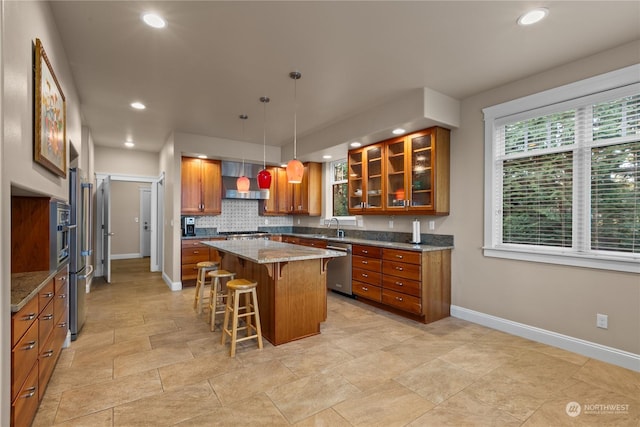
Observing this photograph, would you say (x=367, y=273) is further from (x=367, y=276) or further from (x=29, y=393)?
(x=29, y=393)

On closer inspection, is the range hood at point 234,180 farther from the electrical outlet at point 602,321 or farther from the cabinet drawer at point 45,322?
the electrical outlet at point 602,321

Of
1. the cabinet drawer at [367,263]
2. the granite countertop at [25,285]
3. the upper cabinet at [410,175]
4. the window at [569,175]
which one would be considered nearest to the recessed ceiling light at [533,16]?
the window at [569,175]

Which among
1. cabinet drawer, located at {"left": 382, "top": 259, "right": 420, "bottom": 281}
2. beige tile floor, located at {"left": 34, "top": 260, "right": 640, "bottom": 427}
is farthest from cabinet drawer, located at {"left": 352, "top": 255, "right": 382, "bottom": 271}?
beige tile floor, located at {"left": 34, "top": 260, "right": 640, "bottom": 427}

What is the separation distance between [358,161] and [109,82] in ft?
11.2

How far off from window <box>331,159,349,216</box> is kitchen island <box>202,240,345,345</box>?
9.10ft

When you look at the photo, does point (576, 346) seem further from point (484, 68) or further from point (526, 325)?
point (484, 68)

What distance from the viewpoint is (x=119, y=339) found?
3223 millimetres

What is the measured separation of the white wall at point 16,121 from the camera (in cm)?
138

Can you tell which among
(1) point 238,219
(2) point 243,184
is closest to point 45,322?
(2) point 243,184

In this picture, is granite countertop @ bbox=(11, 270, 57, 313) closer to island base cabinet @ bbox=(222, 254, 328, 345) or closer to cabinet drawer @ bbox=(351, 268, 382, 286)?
island base cabinet @ bbox=(222, 254, 328, 345)

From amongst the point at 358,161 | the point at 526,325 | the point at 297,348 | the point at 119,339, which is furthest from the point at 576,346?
the point at 119,339

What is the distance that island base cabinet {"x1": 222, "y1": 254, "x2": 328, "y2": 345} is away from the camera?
3086 millimetres

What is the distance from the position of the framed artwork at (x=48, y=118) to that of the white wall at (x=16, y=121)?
0.14 feet

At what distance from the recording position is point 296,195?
6645mm
